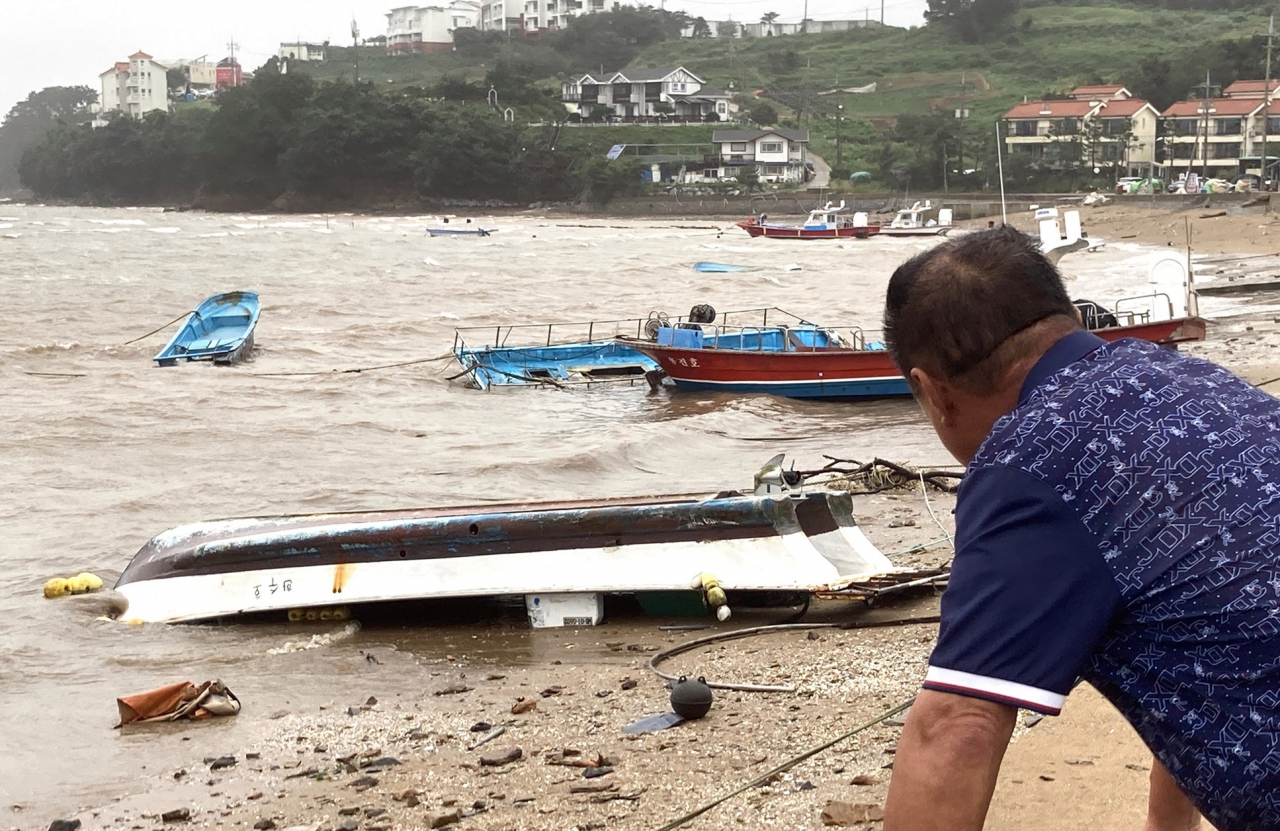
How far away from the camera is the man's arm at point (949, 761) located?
1.84m

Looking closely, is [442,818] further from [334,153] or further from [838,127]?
[334,153]

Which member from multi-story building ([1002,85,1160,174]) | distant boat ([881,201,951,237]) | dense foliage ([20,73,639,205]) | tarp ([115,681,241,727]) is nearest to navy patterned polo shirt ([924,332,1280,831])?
tarp ([115,681,241,727])

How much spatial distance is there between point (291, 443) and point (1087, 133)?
9279cm

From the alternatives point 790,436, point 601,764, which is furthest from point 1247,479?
point 790,436

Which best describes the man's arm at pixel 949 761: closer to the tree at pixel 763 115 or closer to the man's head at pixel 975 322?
the man's head at pixel 975 322

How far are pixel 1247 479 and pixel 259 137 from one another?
13722 centimetres

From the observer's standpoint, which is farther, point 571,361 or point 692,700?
point 571,361

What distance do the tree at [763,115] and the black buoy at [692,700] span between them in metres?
136

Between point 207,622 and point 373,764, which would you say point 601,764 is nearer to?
point 373,764

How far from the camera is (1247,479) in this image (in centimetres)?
184

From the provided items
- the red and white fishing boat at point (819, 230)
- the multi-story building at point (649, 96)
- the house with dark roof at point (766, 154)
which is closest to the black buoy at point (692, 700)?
the red and white fishing boat at point (819, 230)

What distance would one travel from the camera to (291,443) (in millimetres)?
18141

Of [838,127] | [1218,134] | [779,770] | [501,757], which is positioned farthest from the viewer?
[838,127]

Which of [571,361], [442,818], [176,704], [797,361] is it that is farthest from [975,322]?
[571,361]
